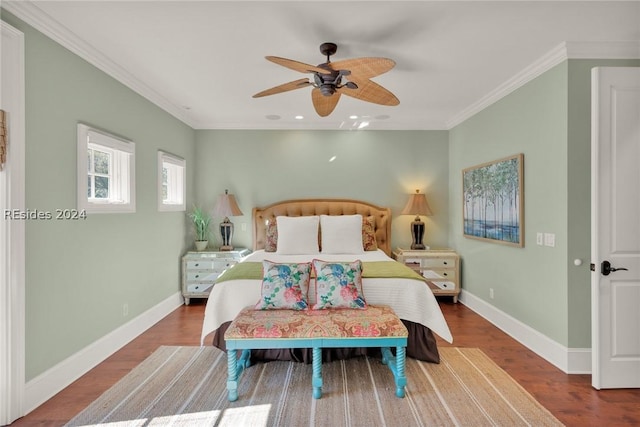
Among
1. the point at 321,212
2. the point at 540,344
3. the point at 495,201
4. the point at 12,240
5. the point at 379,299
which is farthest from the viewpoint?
the point at 321,212

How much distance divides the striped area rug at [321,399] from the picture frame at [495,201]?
139 cm

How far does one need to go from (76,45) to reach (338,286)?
8.97 ft

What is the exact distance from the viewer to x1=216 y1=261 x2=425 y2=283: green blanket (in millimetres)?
2844

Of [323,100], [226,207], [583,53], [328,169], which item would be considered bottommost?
[226,207]

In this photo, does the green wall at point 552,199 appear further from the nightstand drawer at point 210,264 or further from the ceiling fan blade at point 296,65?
the nightstand drawer at point 210,264

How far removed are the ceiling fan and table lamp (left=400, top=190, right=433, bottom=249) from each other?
2178 millimetres

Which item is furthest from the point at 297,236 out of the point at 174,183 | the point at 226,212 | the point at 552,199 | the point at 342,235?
the point at 552,199

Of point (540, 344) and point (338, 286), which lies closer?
point (338, 286)

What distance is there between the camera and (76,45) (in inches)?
98.9

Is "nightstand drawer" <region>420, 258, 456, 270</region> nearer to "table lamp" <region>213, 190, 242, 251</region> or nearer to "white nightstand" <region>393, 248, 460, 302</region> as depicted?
"white nightstand" <region>393, 248, 460, 302</region>

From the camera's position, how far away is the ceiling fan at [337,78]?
2.15 m

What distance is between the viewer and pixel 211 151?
4.95 m

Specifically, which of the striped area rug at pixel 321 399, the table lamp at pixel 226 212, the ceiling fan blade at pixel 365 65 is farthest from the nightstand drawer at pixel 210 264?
the ceiling fan blade at pixel 365 65

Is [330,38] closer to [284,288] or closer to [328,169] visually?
[284,288]
